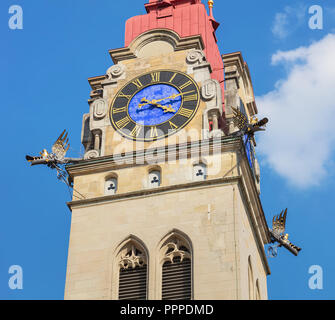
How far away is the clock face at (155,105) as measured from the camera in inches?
1727

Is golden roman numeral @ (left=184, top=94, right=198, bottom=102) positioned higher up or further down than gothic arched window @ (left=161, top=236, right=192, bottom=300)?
higher up

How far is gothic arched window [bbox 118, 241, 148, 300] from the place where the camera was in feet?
133

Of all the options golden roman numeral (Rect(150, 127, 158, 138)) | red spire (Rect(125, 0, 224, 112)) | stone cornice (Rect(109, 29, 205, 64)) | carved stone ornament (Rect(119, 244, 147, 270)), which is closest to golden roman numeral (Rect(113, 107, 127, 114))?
golden roman numeral (Rect(150, 127, 158, 138))

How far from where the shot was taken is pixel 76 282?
4112 centimetres

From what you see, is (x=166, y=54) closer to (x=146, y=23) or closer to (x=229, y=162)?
(x=146, y=23)

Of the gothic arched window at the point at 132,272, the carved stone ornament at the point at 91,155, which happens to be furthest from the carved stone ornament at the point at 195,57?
the gothic arched window at the point at 132,272

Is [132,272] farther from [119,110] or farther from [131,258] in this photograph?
[119,110]

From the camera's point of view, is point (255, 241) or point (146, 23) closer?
point (255, 241)

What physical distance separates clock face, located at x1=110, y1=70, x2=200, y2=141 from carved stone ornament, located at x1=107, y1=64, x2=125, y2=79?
28.8 inches

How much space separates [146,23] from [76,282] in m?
11.3

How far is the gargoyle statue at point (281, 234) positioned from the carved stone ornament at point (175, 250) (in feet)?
18.8

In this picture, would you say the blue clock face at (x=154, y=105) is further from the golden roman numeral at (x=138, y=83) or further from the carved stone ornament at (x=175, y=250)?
the carved stone ornament at (x=175, y=250)

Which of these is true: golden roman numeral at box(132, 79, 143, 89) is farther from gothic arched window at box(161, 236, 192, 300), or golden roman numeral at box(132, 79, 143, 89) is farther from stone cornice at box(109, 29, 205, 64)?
gothic arched window at box(161, 236, 192, 300)
